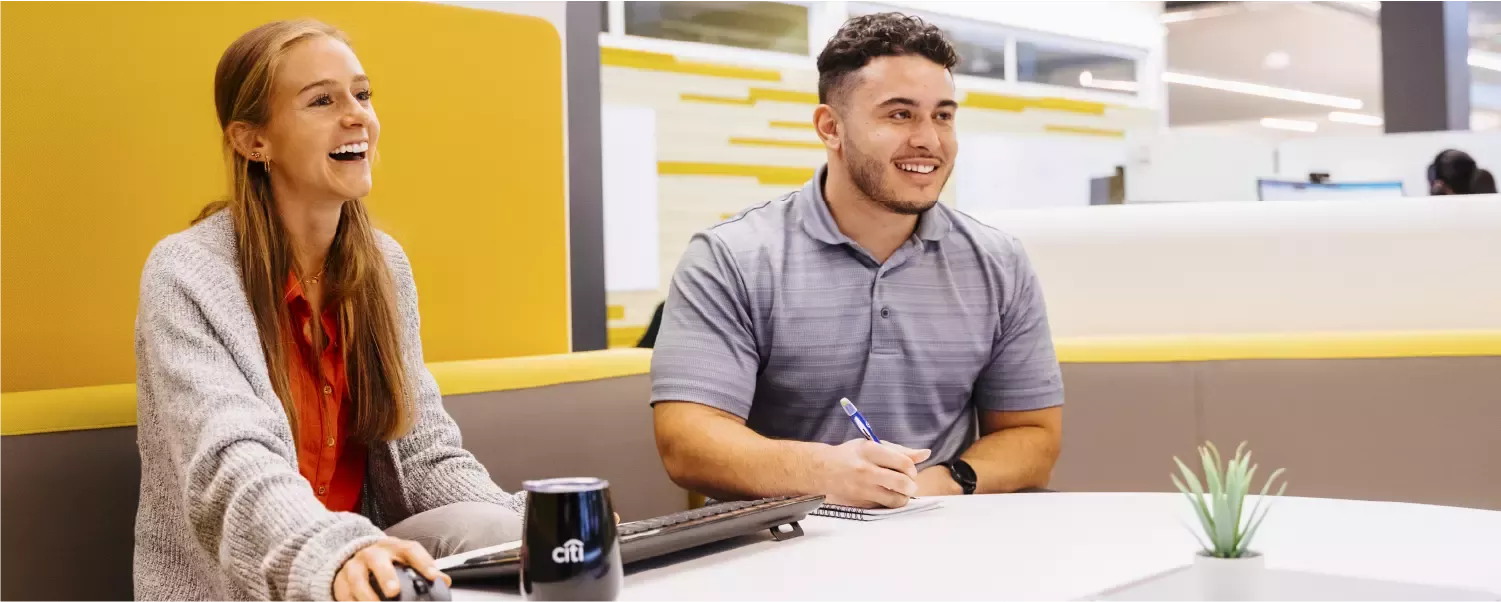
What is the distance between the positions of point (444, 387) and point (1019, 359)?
0.96 meters

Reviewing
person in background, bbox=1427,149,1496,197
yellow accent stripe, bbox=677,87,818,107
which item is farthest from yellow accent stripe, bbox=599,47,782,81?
person in background, bbox=1427,149,1496,197

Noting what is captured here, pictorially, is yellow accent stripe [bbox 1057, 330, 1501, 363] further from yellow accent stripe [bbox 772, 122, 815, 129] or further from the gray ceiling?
the gray ceiling

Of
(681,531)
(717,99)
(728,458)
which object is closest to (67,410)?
(728,458)

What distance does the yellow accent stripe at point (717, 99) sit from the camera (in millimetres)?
7484

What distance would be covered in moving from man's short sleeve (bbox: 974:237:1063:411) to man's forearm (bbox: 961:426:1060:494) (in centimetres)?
5

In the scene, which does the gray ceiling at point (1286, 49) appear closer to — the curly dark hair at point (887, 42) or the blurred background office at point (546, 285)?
the blurred background office at point (546, 285)

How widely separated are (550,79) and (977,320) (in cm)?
110

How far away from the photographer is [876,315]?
2.10 metres

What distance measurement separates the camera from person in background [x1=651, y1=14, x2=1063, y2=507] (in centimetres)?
204

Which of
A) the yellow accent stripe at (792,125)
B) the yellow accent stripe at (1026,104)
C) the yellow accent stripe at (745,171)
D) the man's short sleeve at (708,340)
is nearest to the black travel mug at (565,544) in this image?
the man's short sleeve at (708,340)

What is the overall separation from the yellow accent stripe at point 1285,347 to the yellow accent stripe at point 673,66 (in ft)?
15.3

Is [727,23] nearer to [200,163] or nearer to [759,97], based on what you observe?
[759,97]

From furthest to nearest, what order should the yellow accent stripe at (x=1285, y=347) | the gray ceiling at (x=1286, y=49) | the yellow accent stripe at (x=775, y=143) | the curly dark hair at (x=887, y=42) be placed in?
the gray ceiling at (x=1286, y=49) → the yellow accent stripe at (x=775, y=143) → the yellow accent stripe at (x=1285, y=347) → the curly dark hair at (x=887, y=42)

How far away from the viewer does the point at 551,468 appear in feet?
7.75
